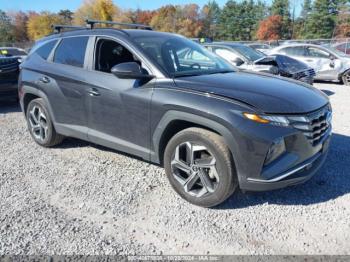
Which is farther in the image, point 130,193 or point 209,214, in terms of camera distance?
point 130,193

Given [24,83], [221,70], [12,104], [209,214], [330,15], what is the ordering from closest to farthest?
[209,214], [221,70], [24,83], [12,104], [330,15]

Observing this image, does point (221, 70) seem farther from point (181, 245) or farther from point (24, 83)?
point (24, 83)

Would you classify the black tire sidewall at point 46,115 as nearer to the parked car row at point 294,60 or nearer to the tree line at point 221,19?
the parked car row at point 294,60

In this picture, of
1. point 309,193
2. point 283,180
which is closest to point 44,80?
point 283,180

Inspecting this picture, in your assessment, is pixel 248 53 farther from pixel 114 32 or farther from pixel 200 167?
pixel 200 167

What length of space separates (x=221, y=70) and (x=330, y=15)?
6308 cm

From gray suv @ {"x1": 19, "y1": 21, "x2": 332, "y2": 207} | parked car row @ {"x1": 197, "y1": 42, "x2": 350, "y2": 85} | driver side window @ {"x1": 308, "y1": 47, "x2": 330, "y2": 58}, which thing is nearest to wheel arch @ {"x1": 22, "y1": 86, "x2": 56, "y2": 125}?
gray suv @ {"x1": 19, "y1": 21, "x2": 332, "y2": 207}

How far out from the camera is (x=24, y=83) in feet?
16.1

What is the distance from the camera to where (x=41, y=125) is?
4.88m

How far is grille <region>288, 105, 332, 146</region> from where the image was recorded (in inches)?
113

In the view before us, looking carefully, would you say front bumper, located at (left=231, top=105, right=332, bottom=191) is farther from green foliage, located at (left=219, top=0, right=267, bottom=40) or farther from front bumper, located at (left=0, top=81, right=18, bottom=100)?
green foliage, located at (left=219, top=0, right=267, bottom=40)

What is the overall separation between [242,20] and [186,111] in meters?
75.5

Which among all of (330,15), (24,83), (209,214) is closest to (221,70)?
(209,214)

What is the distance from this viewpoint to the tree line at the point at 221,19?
57750mm
